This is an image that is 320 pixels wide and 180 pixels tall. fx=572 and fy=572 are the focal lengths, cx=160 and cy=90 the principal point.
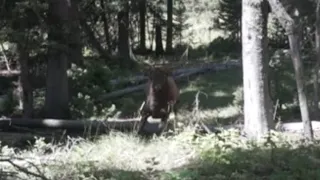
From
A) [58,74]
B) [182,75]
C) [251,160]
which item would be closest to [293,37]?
[251,160]

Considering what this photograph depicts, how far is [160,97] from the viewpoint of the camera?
1064 centimetres

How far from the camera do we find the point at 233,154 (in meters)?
7.30

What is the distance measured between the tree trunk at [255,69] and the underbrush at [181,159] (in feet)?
1.63

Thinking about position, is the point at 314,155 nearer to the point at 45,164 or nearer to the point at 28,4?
the point at 45,164

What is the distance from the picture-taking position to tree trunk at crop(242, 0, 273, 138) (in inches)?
347

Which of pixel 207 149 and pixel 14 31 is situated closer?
pixel 207 149

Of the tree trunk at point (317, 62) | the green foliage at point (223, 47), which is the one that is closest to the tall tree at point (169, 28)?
the green foliage at point (223, 47)

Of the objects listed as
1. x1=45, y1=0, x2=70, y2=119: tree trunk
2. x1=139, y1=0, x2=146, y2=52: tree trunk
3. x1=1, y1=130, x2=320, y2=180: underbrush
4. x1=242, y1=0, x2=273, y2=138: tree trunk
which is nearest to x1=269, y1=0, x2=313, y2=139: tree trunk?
x1=242, y1=0, x2=273, y2=138: tree trunk

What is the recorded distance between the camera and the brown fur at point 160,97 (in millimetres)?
10469

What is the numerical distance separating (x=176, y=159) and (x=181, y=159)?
3.7 inches

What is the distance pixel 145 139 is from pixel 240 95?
5.54 meters

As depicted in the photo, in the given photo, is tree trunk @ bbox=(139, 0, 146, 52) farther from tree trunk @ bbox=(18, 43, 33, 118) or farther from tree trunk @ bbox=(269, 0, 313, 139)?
tree trunk @ bbox=(269, 0, 313, 139)

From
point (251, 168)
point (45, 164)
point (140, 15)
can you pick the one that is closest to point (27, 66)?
point (45, 164)

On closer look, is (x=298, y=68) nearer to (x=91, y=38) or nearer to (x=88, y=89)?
(x=88, y=89)
